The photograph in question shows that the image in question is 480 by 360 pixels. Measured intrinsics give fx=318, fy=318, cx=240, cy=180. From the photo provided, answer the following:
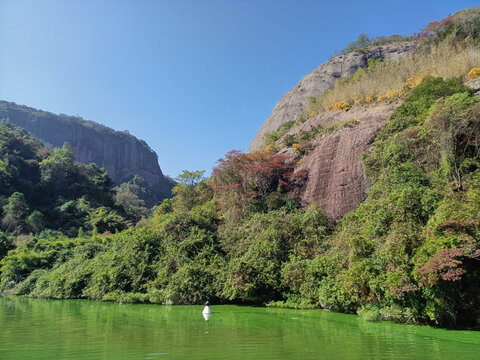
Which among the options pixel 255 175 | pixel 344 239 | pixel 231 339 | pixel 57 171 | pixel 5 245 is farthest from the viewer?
pixel 57 171

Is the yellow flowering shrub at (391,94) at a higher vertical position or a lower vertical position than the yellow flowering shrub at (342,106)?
lower

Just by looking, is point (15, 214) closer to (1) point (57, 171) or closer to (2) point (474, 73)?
(1) point (57, 171)

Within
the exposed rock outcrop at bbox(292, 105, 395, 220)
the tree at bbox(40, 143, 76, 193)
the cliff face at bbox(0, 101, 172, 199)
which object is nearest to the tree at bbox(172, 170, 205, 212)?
the exposed rock outcrop at bbox(292, 105, 395, 220)

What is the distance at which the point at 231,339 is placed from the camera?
6445 millimetres

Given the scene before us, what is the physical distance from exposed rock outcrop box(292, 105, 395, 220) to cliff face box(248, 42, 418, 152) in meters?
14.4

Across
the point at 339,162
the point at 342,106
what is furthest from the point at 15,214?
the point at 339,162

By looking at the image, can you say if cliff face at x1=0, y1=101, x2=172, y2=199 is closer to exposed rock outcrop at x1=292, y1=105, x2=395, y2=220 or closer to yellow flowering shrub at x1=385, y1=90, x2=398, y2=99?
exposed rock outcrop at x1=292, y1=105, x2=395, y2=220

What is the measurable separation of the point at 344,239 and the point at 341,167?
5.03 metres

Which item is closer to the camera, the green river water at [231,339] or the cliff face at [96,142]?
the green river water at [231,339]

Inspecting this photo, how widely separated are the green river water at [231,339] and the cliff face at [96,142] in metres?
91.5

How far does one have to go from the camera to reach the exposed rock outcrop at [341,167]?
14312 mm

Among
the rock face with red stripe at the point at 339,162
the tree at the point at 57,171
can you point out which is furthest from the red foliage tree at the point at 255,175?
the tree at the point at 57,171

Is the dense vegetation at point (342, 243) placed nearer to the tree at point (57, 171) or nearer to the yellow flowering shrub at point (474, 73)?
the yellow flowering shrub at point (474, 73)

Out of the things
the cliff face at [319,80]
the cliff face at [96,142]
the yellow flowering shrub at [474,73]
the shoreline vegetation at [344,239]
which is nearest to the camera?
the shoreline vegetation at [344,239]
